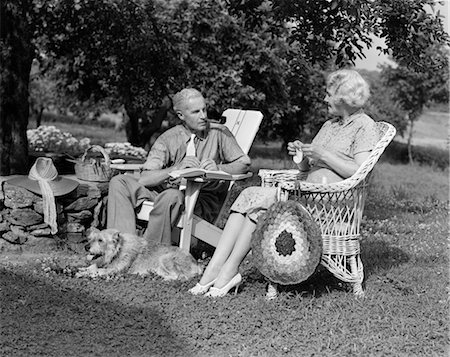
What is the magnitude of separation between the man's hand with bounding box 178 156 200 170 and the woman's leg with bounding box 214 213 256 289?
2.63ft

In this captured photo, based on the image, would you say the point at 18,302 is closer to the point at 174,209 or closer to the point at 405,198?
the point at 174,209

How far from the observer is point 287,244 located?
3672 mm

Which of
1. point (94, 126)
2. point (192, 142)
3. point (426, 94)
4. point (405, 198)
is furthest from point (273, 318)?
point (94, 126)

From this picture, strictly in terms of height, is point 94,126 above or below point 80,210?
below

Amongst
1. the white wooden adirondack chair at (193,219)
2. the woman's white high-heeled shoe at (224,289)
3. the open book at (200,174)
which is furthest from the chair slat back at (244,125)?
the woman's white high-heeled shoe at (224,289)

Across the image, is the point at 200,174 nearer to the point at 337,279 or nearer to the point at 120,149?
the point at 337,279

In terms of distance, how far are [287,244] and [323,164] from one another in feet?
1.79

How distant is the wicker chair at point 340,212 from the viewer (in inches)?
148

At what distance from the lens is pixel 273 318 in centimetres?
353

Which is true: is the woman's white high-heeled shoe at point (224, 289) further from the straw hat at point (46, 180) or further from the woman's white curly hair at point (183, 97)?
the straw hat at point (46, 180)

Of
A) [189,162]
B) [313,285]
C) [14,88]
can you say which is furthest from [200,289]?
[14,88]

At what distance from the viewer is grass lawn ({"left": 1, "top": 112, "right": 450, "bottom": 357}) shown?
3.16 meters

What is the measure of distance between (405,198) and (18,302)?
651 centimetres

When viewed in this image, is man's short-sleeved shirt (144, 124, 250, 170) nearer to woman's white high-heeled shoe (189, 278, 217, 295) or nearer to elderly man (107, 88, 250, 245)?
elderly man (107, 88, 250, 245)
